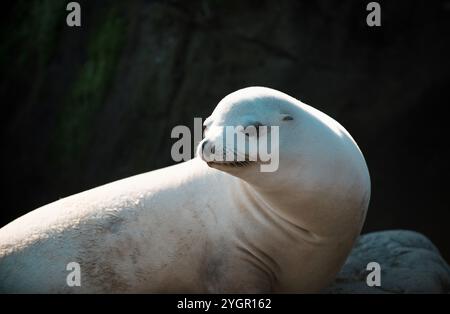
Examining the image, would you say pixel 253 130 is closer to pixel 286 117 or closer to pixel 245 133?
pixel 245 133

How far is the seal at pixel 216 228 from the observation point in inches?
193

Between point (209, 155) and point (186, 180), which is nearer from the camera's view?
point (209, 155)

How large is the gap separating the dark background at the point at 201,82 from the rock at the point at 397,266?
2.89 metres

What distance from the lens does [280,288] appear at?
5324 mm

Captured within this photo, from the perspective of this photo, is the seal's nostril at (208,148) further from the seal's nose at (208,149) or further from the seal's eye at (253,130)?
the seal's eye at (253,130)

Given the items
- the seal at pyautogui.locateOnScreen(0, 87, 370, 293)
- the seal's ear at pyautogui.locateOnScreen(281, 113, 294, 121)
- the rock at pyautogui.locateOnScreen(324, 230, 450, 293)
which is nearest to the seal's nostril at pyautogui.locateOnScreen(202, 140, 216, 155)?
the seal at pyautogui.locateOnScreen(0, 87, 370, 293)

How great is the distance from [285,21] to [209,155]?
20.1ft

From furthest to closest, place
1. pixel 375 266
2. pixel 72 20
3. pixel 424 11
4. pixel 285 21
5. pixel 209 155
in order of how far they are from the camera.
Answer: pixel 72 20 < pixel 285 21 < pixel 424 11 < pixel 375 266 < pixel 209 155

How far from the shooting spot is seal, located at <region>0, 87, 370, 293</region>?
4.91 metres

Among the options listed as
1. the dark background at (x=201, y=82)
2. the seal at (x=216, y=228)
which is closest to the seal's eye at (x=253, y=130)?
the seal at (x=216, y=228)

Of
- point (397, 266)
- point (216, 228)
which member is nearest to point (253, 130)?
point (216, 228)

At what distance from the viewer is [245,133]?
4.61m

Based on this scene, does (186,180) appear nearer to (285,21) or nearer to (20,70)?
(285,21)

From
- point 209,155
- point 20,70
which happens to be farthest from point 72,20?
point 209,155
